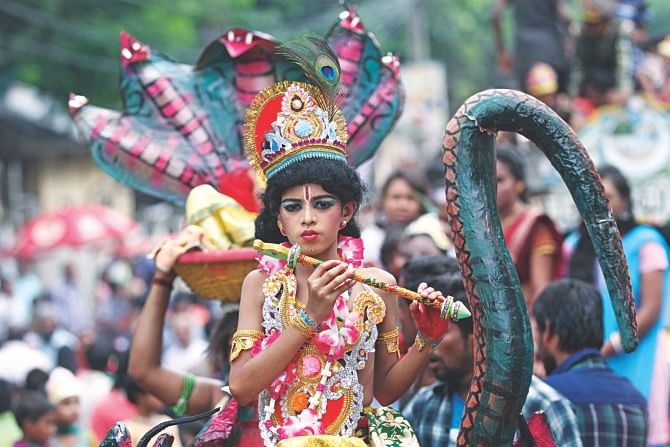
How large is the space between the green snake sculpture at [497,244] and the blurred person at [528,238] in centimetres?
249

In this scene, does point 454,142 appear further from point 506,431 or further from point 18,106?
point 18,106

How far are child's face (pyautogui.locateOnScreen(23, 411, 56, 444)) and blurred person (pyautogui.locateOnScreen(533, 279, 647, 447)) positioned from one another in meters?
3.16

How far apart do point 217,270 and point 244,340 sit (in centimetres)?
83

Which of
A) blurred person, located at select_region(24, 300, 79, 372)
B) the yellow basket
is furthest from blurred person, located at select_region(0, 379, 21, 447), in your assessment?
the yellow basket

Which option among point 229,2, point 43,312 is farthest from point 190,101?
point 229,2

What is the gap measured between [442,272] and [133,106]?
1.57m

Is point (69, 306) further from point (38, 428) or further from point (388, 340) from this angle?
point (388, 340)

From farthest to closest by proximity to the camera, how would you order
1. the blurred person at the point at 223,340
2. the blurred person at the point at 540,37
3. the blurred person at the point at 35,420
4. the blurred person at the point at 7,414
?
the blurred person at the point at 540,37 < the blurred person at the point at 7,414 < the blurred person at the point at 35,420 < the blurred person at the point at 223,340

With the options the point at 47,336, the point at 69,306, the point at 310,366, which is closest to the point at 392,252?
the point at 310,366

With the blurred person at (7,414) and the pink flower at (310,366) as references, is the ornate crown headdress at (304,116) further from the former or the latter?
the blurred person at (7,414)

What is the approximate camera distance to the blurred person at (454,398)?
4.52 metres

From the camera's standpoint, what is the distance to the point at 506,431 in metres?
3.44

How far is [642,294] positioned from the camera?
6.15m

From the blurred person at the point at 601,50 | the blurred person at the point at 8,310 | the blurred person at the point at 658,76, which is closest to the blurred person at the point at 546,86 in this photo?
the blurred person at the point at 601,50
